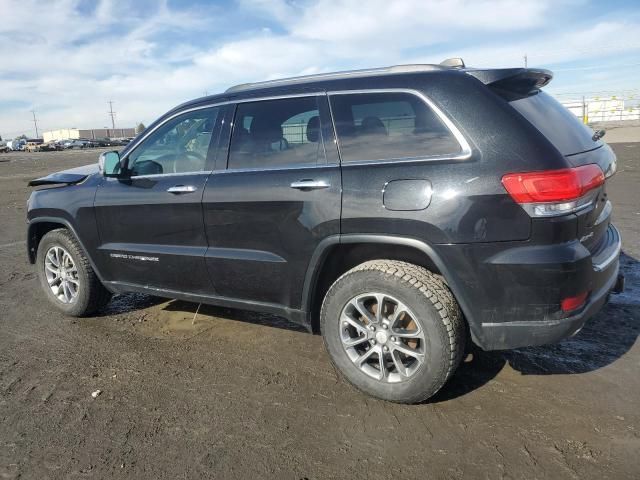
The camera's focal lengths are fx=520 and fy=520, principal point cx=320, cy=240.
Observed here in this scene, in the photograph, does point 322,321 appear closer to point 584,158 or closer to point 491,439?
point 491,439

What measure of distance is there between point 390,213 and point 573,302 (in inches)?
41.2

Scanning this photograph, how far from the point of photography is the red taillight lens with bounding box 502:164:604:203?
2.58 meters

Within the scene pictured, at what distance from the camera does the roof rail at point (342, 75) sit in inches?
122

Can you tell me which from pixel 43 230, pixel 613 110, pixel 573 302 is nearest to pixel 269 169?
pixel 573 302

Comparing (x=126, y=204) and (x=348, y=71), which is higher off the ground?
(x=348, y=71)

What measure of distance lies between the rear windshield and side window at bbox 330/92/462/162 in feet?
1.48

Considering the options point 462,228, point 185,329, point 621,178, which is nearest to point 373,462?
point 462,228

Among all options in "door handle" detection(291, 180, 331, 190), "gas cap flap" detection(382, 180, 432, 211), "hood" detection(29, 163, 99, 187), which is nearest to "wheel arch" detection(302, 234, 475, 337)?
"gas cap flap" detection(382, 180, 432, 211)

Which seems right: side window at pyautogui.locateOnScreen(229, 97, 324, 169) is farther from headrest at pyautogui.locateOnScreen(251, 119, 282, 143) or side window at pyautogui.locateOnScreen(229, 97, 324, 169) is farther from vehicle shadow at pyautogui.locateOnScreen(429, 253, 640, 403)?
vehicle shadow at pyautogui.locateOnScreen(429, 253, 640, 403)

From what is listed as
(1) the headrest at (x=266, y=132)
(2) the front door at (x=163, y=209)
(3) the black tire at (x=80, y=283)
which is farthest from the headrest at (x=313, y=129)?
(3) the black tire at (x=80, y=283)

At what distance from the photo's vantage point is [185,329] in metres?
4.42

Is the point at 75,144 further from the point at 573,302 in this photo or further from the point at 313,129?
the point at 573,302

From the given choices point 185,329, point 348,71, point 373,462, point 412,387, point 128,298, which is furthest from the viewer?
point 128,298

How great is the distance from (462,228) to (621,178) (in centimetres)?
1071
